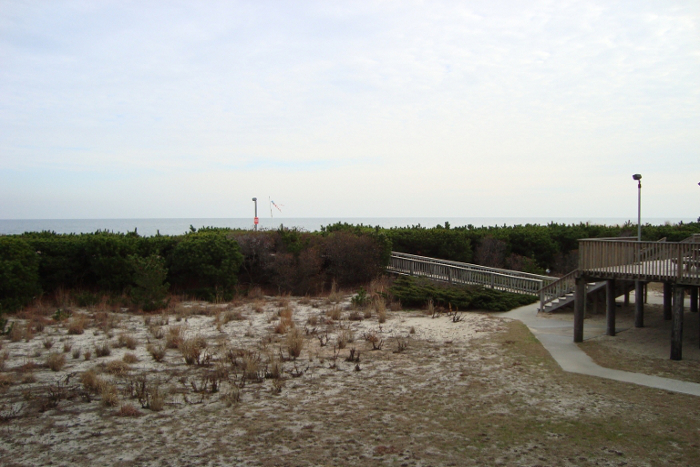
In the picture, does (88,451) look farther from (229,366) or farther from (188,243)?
(188,243)

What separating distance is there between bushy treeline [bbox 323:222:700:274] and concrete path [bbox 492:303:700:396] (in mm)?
10811

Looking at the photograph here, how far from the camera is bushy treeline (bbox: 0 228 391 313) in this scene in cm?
1983

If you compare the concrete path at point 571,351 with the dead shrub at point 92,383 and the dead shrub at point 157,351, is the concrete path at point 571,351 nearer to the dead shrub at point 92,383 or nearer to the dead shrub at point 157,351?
the dead shrub at point 157,351

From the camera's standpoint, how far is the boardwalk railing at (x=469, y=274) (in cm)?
2362

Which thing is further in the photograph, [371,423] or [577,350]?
[577,350]

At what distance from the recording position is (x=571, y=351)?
13.7m

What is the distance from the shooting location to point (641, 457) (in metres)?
7.19

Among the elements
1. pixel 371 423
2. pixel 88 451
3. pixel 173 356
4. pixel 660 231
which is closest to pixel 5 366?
pixel 173 356

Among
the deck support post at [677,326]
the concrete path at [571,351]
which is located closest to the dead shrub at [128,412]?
the concrete path at [571,351]

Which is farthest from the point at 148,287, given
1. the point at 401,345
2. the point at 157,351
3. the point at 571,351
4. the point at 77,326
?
the point at 571,351

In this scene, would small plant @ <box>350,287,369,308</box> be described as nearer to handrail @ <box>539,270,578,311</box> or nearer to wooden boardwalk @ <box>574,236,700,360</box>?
handrail @ <box>539,270,578,311</box>

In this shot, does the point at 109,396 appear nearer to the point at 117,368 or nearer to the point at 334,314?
the point at 117,368

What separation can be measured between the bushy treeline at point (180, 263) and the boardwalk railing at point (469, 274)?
142 centimetres

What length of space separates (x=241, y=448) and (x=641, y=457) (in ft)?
18.6
